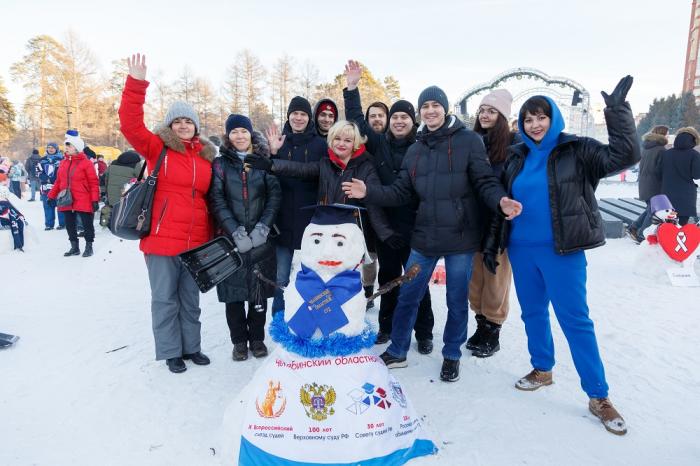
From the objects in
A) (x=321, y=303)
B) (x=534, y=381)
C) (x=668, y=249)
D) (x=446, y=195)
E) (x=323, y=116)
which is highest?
(x=323, y=116)

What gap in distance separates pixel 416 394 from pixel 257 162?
7.36 ft

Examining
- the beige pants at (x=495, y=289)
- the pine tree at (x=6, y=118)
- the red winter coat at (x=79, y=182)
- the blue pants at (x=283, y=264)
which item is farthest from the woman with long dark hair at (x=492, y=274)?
the pine tree at (x=6, y=118)

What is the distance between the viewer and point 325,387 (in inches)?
93.0

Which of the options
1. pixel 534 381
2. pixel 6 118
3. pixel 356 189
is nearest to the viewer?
pixel 356 189

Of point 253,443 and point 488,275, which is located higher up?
point 488,275

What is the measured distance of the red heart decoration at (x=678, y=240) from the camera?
5.63 metres

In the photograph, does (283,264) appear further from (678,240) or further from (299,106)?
(678,240)

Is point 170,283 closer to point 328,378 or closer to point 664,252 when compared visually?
point 328,378

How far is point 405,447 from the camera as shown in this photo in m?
2.35

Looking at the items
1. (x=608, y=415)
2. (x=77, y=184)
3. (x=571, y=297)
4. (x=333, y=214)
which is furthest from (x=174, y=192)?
(x=77, y=184)

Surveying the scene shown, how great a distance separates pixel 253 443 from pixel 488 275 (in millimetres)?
2441

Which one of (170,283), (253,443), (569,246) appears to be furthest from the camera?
(170,283)

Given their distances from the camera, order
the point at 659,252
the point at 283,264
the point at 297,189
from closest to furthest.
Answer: the point at 297,189 < the point at 283,264 < the point at 659,252

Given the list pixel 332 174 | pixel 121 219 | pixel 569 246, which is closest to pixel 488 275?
pixel 569 246
